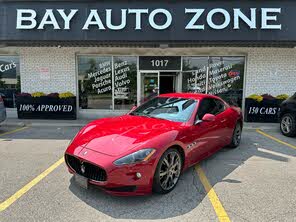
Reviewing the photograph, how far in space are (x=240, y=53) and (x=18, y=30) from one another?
339 inches

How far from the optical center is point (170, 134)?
389 centimetres

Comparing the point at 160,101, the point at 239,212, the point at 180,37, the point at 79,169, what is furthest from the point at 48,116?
the point at 239,212

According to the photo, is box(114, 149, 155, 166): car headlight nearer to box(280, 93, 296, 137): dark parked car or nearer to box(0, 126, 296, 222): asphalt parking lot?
box(0, 126, 296, 222): asphalt parking lot

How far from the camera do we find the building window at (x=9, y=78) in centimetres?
1120

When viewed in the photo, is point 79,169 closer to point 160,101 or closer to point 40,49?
point 160,101

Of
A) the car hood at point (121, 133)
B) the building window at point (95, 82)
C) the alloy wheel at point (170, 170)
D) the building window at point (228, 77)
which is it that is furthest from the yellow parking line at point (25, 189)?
the building window at point (228, 77)

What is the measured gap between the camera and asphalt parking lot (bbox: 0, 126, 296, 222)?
324 cm

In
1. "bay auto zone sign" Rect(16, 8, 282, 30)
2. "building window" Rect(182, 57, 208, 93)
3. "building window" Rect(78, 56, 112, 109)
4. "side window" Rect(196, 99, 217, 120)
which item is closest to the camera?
"side window" Rect(196, 99, 217, 120)

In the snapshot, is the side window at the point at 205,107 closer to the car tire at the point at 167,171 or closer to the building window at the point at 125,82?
the car tire at the point at 167,171

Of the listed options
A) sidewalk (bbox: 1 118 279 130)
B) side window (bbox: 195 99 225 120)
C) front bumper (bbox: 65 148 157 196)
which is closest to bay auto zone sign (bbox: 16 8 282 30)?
sidewalk (bbox: 1 118 279 130)

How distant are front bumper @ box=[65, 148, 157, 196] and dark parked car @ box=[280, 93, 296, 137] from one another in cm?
588

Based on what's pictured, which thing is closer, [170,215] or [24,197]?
[170,215]

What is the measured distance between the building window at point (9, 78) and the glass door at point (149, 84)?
17.7 feet

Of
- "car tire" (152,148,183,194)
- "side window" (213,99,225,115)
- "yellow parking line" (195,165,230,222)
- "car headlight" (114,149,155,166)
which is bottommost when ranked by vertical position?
"yellow parking line" (195,165,230,222)
